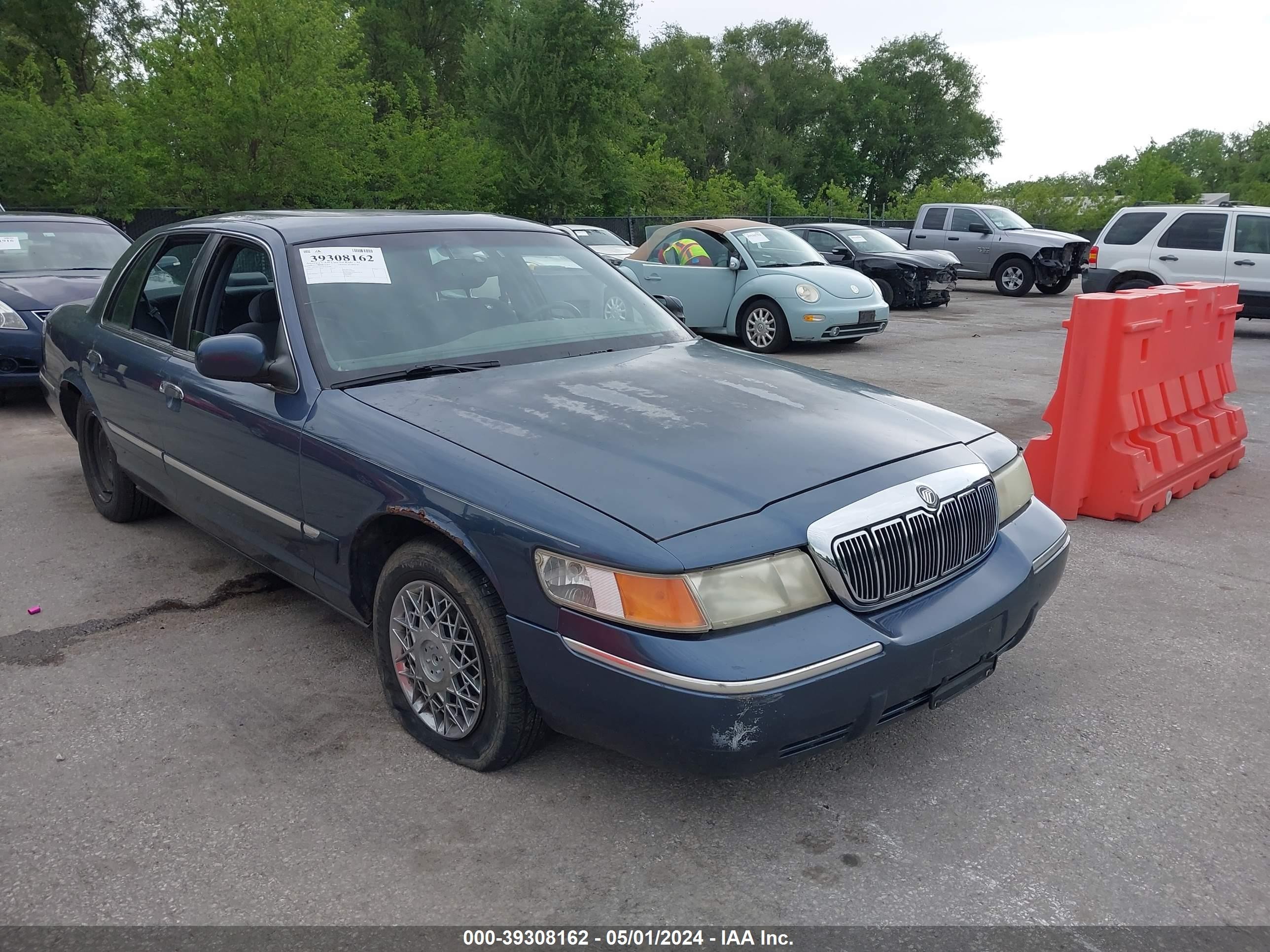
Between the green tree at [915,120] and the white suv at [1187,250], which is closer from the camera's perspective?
the white suv at [1187,250]

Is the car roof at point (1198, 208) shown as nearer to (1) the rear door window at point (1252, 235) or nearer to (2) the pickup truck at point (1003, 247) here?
(1) the rear door window at point (1252, 235)

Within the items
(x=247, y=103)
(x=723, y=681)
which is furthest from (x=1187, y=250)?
(x=247, y=103)

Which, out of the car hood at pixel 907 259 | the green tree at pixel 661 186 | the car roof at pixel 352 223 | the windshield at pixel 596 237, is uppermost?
the green tree at pixel 661 186

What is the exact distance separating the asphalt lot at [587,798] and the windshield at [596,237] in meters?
15.7

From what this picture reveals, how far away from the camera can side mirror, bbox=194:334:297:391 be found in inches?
136

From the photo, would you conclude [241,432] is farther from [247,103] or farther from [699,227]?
[247,103]

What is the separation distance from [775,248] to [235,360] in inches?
403

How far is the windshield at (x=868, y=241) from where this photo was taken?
1761cm

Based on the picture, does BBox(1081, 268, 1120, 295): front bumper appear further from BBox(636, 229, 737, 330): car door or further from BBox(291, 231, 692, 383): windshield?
BBox(291, 231, 692, 383): windshield

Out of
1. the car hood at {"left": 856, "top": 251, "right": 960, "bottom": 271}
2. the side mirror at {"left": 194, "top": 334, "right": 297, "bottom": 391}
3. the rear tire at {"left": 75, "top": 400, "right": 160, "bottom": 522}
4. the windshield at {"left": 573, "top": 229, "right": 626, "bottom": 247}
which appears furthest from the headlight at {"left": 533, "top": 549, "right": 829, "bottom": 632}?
the windshield at {"left": 573, "top": 229, "right": 626, "bottom": 247}

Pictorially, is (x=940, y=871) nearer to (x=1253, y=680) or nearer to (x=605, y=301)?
(x=1253, y=680)

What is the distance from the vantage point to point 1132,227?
14.9 meters

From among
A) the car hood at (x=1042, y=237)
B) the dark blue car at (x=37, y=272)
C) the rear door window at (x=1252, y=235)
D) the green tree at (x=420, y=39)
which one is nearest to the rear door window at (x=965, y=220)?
the car hood at (x=1042, y=237)

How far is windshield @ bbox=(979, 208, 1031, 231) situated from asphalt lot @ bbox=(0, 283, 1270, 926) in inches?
721
